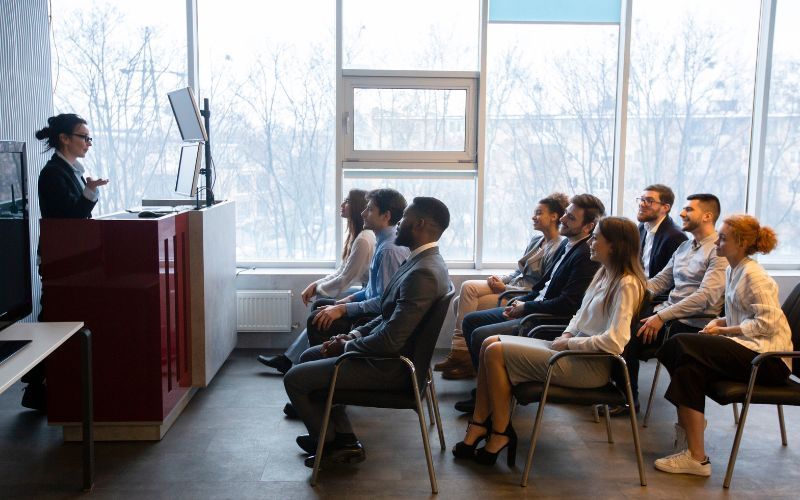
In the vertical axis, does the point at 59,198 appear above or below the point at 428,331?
above

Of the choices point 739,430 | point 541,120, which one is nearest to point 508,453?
point 739,430

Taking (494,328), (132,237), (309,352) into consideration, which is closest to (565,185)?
(494,328)

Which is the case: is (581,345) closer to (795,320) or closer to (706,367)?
(706,367)

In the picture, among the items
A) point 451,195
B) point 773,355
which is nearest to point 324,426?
point 773,355

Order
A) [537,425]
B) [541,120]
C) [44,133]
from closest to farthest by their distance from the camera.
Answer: [537,425] → [44,133] → [541,120]

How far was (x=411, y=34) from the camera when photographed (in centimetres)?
621

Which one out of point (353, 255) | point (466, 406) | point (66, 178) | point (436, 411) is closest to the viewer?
point (436, 411)

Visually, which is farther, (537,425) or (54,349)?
(537,425)

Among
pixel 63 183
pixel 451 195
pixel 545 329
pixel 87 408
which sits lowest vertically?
pixel 87 408

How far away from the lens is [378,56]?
6.20m

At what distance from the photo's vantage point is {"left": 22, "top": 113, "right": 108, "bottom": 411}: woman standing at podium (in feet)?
14.3

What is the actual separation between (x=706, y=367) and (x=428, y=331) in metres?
1.30

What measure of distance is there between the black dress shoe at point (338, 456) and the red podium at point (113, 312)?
860 mm

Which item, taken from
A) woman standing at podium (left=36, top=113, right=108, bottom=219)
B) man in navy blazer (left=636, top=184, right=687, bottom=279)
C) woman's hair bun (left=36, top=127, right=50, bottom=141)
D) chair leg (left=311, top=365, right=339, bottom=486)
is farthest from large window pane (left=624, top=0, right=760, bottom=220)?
woman's hair bun (left=36, top=127, right=50, bottom=141)
